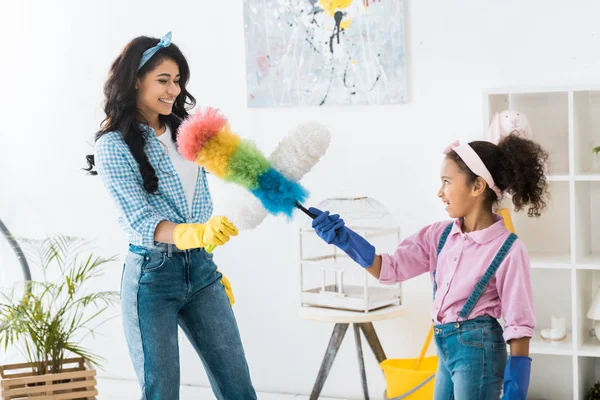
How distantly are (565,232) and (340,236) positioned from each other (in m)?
1.33

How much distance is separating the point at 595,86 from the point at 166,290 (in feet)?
5.11

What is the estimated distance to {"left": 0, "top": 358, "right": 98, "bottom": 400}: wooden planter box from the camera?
3.09 meters

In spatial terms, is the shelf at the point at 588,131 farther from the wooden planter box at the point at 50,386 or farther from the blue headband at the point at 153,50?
the wooden planter box at the point at 50,386

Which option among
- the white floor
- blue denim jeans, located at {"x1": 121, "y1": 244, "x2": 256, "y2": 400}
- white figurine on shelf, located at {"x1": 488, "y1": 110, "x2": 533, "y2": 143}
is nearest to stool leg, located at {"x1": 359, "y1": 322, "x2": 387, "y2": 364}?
the white floor

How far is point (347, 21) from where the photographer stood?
10.4 feet

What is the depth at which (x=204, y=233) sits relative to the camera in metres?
1.92

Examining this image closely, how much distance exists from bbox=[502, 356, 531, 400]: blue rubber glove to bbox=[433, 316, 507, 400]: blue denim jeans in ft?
0.19

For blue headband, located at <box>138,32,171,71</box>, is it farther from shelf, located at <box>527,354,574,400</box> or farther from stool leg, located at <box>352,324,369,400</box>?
shelf, located at <box>527,354,574,400</box>

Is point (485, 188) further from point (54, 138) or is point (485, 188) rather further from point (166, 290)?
point (54, 138)

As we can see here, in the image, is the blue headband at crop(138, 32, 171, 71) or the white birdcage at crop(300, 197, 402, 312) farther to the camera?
the white birdcage at crop(300, 197, 402, 312)

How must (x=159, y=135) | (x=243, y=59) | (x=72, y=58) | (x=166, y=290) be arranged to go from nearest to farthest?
1. (x=166, y=290)
2. (x=159, y=135)
3. (x=243, y=59)
4. (x=72, y=58)

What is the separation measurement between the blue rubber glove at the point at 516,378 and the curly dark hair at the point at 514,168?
37cm

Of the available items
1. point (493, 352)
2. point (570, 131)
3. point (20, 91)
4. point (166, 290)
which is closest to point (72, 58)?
point (20, 91)

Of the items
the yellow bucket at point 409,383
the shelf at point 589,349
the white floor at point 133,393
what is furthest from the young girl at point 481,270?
the white floor at point 133,393
